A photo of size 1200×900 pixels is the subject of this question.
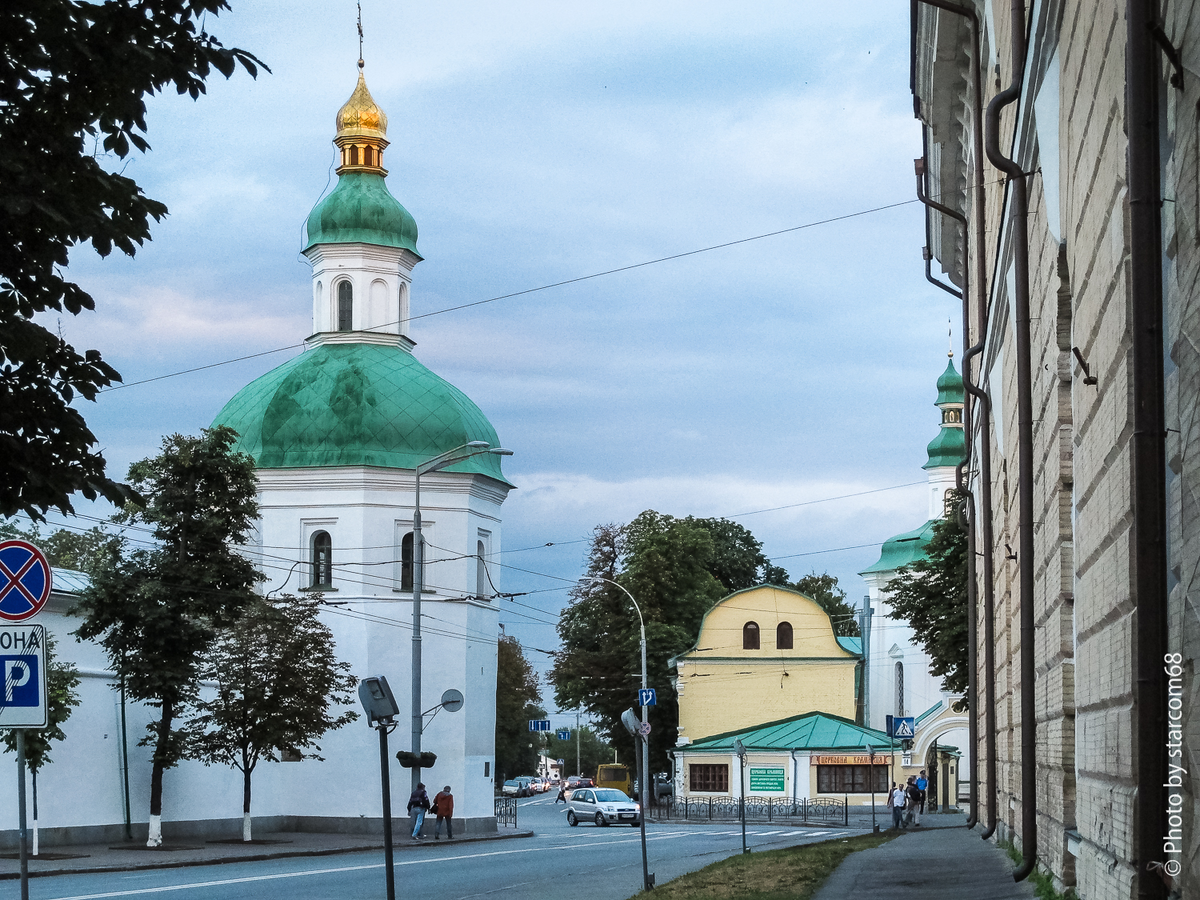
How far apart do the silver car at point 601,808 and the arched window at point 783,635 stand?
18.2 m

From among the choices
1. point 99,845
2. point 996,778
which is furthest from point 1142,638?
point 99,845

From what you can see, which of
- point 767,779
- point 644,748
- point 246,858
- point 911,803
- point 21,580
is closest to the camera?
point 21,580

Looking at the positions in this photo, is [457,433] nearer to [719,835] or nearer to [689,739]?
[719,835]

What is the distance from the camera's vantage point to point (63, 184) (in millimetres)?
9289

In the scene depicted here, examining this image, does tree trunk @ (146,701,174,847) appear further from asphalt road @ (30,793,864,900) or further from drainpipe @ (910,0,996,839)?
drainpipe @ (910,0,996,839)

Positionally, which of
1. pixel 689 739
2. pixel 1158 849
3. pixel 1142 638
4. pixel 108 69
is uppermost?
pixel 108 69

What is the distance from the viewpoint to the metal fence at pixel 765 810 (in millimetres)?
55031

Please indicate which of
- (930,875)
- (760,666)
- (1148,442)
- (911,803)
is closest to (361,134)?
(911,803)

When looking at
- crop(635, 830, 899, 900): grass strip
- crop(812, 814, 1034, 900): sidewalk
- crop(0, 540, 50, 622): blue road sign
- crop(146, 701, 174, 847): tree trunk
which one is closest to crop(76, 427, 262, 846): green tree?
crop(146, 701, 174, 847): tree trunk

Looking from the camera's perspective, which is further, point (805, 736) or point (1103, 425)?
point (805, 736)

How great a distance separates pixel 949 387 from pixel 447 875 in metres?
61.6

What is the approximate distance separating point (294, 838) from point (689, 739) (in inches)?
1201

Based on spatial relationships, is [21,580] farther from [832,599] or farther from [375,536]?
[832,599]

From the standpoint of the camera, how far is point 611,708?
67.7m
